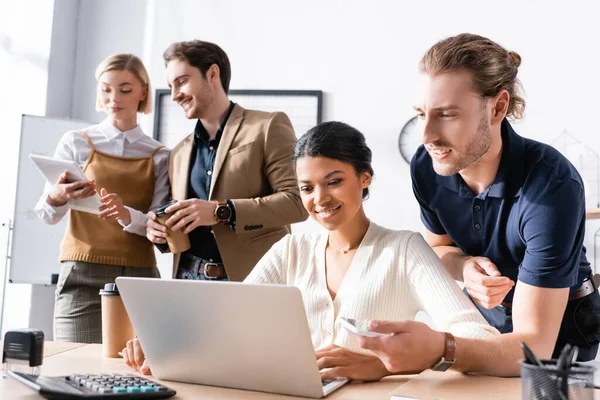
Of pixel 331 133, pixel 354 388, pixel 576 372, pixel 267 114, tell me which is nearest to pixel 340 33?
pixel 267 114

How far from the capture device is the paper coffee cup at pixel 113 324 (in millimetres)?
1598

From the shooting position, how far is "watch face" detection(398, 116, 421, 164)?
4.21 metres

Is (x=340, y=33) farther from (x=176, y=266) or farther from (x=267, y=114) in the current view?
(x=176, y=266)

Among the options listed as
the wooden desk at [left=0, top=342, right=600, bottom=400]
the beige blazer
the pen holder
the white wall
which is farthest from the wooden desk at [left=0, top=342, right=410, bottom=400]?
the white wall

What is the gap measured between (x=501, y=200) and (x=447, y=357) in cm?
56

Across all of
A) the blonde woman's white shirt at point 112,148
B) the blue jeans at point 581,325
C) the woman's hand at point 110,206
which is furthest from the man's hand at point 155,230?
the blue jeans at point 581,325

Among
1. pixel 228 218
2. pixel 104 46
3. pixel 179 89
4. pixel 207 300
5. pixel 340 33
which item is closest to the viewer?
pixel 207 300

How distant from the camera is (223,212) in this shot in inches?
91.2

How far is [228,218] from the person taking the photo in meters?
2.31

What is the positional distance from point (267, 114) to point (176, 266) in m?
0.63

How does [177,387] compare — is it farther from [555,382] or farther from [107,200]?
[107,200]

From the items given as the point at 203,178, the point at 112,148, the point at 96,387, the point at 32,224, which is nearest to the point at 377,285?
the point at 96,387

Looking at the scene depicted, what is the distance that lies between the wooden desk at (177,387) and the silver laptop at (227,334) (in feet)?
0.07

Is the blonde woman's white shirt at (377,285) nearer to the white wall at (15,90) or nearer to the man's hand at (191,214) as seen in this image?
the man's hand at (191,214)
